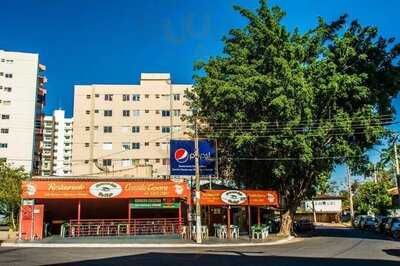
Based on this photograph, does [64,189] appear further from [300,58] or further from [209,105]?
[300,58]

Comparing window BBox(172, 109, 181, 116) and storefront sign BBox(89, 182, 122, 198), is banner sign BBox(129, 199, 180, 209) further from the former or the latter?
window BBox(172, 109, 181, 116)

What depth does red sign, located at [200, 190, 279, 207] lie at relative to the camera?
125 feet

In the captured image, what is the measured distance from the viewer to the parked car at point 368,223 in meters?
55.5

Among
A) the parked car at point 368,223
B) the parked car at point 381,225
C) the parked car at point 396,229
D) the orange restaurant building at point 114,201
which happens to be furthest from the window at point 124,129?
the parked car at point 396,229

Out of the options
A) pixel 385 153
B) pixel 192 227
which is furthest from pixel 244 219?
pixel 385 153

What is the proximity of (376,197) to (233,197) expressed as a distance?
4100 centimetres

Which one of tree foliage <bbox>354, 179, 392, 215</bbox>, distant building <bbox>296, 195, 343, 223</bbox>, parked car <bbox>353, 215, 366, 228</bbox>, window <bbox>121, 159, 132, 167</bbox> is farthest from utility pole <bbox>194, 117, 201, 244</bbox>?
distant building <bbox>296, 195, 343, 223</bbox>

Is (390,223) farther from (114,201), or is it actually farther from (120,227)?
(114,201)

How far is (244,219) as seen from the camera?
157 ft

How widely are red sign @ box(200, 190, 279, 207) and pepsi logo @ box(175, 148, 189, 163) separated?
284 cm

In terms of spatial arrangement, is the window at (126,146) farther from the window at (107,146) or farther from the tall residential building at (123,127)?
the window at (107,146)

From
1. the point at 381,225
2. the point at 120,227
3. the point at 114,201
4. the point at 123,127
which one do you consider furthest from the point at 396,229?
the point at 123,127

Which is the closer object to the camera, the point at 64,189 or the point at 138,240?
the point at 138,240

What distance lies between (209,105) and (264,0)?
9247mm
